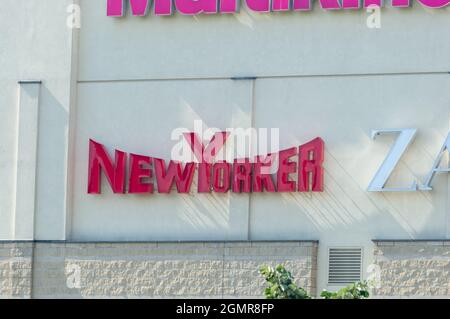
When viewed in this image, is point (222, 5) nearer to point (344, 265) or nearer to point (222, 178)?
point (222, 178)

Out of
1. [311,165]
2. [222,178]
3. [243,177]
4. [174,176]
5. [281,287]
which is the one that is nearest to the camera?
[281,287]

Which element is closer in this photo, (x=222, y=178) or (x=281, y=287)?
(x=281, y=287)

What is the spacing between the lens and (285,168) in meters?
33.3

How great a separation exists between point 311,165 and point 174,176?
3.23 metres

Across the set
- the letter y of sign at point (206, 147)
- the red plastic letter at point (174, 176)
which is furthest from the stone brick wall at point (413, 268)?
the red plastic letter at point (174, 176)

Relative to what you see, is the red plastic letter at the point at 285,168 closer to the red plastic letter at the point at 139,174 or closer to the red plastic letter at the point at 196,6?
the red plastic letter at the point at 139,174

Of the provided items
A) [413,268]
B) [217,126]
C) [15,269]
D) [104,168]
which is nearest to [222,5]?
[217,126]

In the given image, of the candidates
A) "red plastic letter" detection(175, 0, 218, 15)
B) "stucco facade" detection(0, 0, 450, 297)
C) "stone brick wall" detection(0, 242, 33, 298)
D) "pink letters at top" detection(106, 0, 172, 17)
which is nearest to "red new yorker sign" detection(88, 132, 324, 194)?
"stucco facade" detection(0, 0, 450, 297)

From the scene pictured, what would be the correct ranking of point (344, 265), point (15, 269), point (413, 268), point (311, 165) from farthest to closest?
1. point (15, 269)
2. point (311, 165)
3. point (344, 265)
4. point (413, 268)

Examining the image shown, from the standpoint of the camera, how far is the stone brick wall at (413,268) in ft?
105

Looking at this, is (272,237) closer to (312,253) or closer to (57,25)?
(312,253)

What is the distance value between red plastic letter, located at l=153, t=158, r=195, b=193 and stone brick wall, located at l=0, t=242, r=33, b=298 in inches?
135

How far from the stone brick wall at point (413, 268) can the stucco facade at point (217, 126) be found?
0.03 m

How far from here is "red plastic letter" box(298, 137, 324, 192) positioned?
108ft
